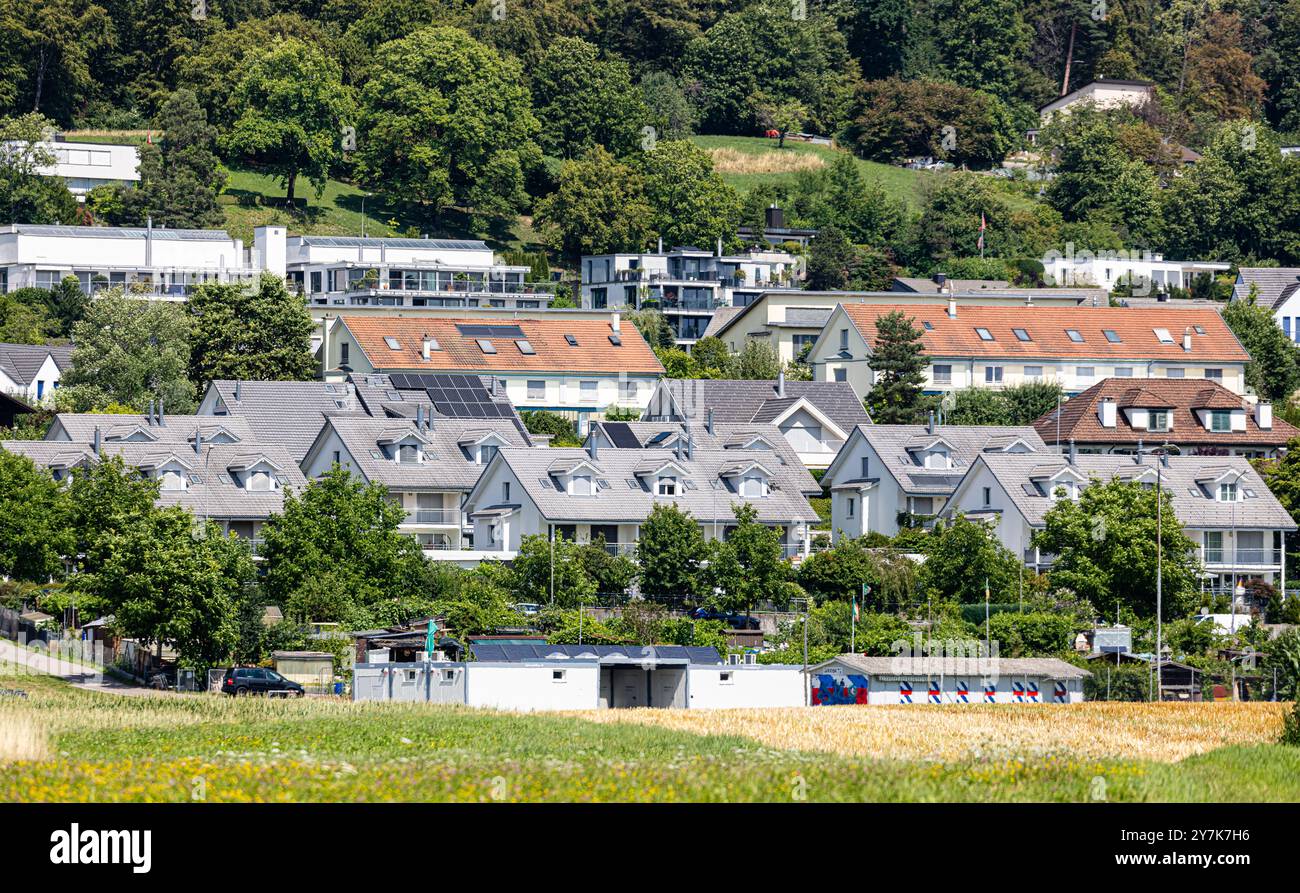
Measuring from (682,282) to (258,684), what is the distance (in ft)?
245

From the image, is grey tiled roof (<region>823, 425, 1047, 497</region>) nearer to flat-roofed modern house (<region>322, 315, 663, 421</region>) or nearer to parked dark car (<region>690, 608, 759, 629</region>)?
parked dark car (<region>690, 608, 759, 629</region>)

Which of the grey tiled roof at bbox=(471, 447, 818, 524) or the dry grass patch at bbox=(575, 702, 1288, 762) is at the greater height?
the grey tiled roof at bbox=(471, 447, 818, 524)

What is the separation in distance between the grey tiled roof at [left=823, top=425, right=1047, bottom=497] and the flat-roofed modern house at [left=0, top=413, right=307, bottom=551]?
907 inches

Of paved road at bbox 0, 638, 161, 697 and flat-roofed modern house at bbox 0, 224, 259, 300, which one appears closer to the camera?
paved road at bbox 0, 638, 161, 697

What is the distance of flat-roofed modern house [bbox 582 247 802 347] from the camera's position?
133250 mm

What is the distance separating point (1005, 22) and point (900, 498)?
103590 millimetres

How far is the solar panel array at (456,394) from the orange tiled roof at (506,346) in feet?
8.21

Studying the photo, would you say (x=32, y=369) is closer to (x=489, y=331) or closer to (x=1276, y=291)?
(x=489, y=331)

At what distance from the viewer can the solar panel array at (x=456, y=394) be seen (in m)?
102

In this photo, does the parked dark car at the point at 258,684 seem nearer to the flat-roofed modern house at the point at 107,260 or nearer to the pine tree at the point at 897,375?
the pine tree at the point at 897,375

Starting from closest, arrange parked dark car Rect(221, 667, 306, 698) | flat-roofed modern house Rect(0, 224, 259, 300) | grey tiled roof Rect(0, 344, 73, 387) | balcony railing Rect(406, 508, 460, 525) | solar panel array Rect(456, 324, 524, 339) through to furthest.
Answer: parked dark car Rect(221, 667, 306, 698), balcony railing Rect(406, 508, 460, 525), grey tiled roof Rect(0, 344, 73, 387), solar panel array Rect(456, 324, 524, 339), flat-roofed modern house Rect(0, 224, 259, 300)

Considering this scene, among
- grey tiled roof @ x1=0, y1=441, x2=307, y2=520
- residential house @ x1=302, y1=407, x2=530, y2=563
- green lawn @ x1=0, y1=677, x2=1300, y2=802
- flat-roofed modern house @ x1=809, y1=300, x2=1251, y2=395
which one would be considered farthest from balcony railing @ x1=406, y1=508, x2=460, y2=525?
green lawn @ x1=0, y1=677, x2=1300, y2=802

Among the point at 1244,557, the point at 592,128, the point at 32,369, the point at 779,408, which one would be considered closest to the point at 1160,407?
the point at 779,408
